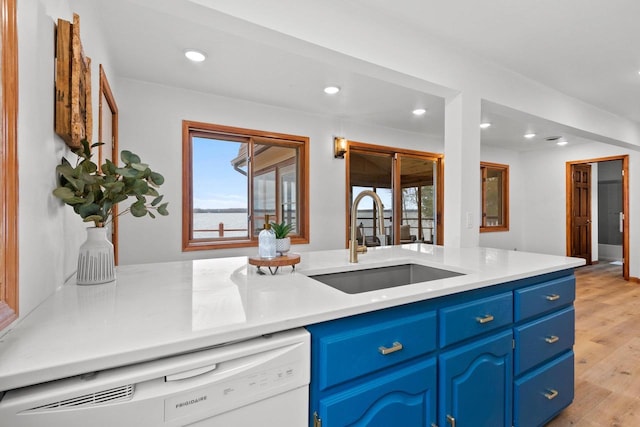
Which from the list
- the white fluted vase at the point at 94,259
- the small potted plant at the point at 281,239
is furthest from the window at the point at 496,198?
the white fluted vase at the point at 94,259

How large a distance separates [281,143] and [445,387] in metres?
3.15

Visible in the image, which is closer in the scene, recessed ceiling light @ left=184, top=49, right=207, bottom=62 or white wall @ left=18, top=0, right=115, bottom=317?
white wall @ left=18, top=0, right=115, bottom=317

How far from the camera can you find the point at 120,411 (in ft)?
2.10

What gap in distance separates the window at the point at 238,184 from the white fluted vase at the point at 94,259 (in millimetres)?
2073

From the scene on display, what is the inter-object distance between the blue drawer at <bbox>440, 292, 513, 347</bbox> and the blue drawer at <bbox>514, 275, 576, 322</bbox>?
0.07 metres

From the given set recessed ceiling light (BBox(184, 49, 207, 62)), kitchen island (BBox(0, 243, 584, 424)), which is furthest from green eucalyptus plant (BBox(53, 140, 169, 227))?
recessed ceiling light (BBox(184, 49, 207, 62))

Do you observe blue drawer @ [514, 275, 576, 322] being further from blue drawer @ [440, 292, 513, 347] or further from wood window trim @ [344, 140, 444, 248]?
wood window trim @ [344, 140, 444, 248]

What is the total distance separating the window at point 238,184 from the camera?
130 inches

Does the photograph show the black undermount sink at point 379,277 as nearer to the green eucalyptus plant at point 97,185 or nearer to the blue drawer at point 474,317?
the blue drawer at point 474,317

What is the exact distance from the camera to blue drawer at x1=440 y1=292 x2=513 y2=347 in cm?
119

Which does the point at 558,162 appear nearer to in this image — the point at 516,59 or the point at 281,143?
the point at 516,59

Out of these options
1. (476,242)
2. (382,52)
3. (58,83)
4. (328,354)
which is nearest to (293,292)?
(328,354)

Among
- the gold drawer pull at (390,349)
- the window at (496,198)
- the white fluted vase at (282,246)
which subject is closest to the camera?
the gold drawer pull at (390,349)

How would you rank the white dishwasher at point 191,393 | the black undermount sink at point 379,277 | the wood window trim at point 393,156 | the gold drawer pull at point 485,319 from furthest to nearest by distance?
1. the wood window trim at point 393,156
2. the black undermount sink at point 379,277
3. the gold drawer pull at point 485,319
4. the white dishwasher at point 191,393
